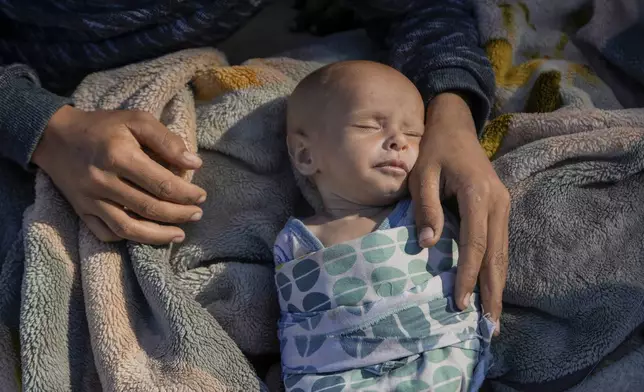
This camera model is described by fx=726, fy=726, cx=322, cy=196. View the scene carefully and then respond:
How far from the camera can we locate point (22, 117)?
1064 millimetres

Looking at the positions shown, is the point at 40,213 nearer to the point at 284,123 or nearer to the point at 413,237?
the point at 284,123

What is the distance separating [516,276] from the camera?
41.0 inches

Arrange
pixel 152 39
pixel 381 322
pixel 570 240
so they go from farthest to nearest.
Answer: pixel 152 39, pixel 570 240, pixel 381 322

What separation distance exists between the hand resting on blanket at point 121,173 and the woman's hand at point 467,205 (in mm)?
320

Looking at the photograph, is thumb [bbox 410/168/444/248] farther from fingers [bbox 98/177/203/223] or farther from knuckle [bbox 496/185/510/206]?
fingers [bbox 98/177/203/223]

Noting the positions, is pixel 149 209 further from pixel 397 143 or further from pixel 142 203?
pixel 397 143

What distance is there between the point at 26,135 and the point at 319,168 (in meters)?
0.43

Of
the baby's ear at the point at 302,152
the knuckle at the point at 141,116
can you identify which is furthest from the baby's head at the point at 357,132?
the knuckle at the point at 141,116

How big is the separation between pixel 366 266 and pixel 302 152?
0.22 metres

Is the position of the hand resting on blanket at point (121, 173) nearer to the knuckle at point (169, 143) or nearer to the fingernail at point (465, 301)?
the knuckle at point (169, 143)

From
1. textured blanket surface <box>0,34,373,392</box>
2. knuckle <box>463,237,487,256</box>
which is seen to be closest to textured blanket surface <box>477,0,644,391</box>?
knuckle <box>463,237,487,256</box>

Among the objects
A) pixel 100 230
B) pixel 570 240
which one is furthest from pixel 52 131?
pixel 570 240

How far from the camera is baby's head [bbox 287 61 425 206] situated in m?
1.03

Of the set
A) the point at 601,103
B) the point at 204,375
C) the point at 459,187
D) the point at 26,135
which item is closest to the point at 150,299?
the point at 204,375
